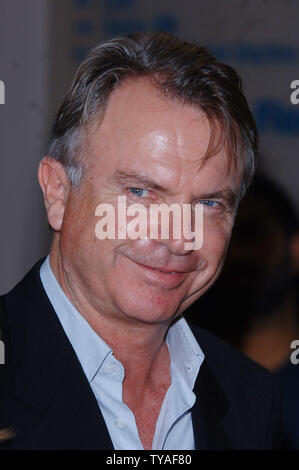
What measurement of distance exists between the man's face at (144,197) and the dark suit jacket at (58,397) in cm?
10

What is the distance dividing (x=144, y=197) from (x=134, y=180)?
34 millimetres

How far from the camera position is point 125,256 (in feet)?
3.67

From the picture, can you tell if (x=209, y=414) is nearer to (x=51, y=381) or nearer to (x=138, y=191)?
(x=51, y=381)

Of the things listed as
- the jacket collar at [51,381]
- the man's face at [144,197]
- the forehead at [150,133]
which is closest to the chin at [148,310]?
the man's face at [144,197]

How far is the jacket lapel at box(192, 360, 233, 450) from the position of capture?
3.96 ft

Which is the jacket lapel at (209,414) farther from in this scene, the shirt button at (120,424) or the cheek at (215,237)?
the cheek at (215,237)

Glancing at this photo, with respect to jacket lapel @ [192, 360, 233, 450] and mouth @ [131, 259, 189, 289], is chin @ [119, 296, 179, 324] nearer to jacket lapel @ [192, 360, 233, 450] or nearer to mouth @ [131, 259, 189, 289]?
mouth @ [131, 259, 189, 289]

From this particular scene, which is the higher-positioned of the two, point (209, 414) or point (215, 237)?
point (215, 237)

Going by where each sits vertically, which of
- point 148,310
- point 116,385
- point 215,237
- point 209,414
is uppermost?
point 215,237

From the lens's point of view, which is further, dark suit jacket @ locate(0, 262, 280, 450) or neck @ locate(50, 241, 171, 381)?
neck @ locate(50, 241, 171, 381)

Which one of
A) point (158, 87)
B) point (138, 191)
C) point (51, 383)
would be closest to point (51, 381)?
point (51, 383)

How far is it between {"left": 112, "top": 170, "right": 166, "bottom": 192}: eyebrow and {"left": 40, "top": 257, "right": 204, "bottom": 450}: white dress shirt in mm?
247


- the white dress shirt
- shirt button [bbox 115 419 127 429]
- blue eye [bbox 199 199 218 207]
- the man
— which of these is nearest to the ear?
the man

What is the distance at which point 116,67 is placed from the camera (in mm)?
1131
